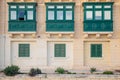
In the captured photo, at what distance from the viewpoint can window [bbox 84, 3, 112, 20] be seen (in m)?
25.2

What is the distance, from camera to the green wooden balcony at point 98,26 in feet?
82.4

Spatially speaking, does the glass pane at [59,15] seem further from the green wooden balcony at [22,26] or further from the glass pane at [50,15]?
the green wooden balcony at [22,26]

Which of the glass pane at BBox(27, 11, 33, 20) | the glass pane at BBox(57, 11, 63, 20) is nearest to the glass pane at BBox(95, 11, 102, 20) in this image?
the glass pane at BBox(57, 11, 63, 20)

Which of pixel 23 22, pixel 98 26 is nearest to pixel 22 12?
pixel 23 22

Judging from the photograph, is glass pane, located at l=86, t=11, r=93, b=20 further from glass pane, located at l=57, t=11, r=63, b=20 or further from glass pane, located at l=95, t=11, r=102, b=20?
glass pane, located at l=57, t=11, r=63, b=20

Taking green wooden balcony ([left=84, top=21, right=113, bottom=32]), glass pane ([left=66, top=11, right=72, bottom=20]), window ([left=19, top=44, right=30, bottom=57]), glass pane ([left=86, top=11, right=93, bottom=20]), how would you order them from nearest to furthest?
green wooden balcony ([left=84, top=21, right=113, bottom=32]), glass pane ([left=86, top=11, right=93, bottom=20]), glass pane ([left=66, top=11, right=72, bottom=20]), window ([left=19, top=44, right=30, bottom=57])

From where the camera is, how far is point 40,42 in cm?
2559

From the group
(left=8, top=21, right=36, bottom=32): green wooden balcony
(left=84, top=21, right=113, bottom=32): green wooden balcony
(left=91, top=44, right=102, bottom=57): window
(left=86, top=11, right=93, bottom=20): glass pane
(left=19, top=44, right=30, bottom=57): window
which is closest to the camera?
(left=84, top=21, right=113, bottom=32): green wooden balcony

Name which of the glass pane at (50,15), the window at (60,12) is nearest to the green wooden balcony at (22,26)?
the glass pane at (50,15)

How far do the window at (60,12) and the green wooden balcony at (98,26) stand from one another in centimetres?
172

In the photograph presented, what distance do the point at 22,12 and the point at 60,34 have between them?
4314 mm

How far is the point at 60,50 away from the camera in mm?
25922

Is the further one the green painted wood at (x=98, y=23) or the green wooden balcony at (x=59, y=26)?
the green wooden balcony at (x=59, y=26)

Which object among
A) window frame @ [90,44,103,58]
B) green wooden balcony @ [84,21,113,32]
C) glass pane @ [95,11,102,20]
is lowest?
window frame @ [90,44,103,58]
